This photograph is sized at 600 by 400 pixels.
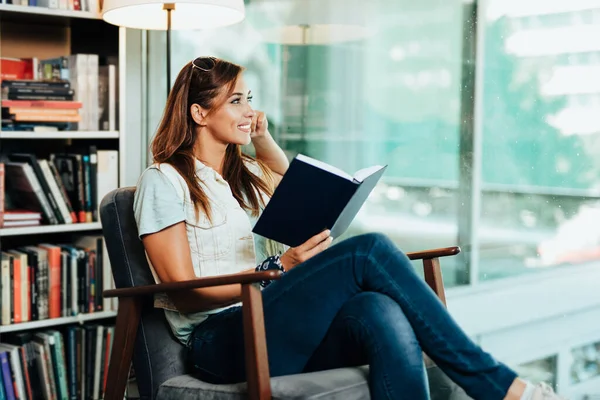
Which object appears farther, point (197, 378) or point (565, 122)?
point (565, 122)

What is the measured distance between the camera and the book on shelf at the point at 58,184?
262 cm

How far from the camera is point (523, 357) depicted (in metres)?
2.74

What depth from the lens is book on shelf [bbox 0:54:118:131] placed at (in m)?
2.57

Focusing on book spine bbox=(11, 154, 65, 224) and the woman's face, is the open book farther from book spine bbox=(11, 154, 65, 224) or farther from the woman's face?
book spine bbox=(11, 154, 65, 224)

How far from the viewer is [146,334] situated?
1.92 metres

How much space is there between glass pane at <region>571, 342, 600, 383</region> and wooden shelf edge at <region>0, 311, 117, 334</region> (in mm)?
1609

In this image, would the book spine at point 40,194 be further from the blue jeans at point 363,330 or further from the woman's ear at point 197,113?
the blue jeans at point 363,330

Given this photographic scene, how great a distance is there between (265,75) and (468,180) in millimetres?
772

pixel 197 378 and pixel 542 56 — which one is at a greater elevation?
pixel 542 56

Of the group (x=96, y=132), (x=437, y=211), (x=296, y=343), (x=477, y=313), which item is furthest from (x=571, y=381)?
(x=96, y=132)

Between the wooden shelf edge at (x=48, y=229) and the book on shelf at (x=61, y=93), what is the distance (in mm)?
328

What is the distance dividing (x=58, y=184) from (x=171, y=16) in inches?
27.0

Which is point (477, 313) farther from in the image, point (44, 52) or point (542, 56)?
point (44, 52)

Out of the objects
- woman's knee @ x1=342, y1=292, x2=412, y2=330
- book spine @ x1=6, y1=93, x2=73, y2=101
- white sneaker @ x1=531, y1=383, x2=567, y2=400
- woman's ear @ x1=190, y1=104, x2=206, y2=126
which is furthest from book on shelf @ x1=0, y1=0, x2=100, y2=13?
white sneaker @ x1=531, y1=383, x2=567, y2=400
